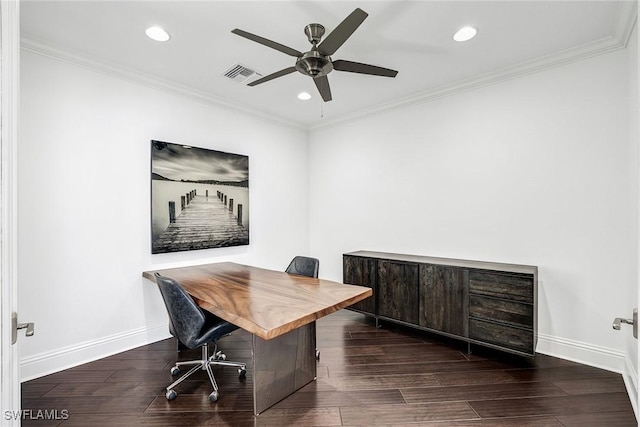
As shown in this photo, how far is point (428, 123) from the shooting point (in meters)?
3.74

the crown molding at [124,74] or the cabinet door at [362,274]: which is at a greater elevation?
the crown molding at [124,74]

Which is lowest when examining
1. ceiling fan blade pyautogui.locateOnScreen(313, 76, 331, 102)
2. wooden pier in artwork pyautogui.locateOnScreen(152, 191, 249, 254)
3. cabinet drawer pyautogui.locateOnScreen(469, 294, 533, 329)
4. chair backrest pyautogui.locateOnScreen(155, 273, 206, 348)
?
cabinet drawer pyautogui.locateOnScreen(469, 294, 533, 329)

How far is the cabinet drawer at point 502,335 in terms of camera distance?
8.71 ft

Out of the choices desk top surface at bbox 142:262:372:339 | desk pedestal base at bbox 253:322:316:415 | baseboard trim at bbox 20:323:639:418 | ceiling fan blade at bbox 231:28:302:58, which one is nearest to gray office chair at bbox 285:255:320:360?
desk top surface at bbox 142:262:372:339

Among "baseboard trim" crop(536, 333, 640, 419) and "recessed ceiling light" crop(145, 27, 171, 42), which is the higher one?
"recessed ceiling light" crop(145, 27, 171, 42)

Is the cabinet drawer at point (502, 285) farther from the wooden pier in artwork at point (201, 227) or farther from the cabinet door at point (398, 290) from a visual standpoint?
the wooden pier in artwork at point (201, 227)

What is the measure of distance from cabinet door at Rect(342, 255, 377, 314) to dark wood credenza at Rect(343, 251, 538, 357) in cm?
1

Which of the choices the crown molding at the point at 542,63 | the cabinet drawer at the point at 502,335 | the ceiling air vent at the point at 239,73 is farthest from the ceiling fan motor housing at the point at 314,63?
the cabinet drawer at the point at 502,335

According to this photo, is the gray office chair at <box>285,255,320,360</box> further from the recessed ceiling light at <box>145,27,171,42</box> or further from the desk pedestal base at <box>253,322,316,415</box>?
the recessed ceiling light at <box>145,27,171,42</box>

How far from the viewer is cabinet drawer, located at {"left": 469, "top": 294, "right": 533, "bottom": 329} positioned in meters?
2.66

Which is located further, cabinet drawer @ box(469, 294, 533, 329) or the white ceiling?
cabinet drawer @ box(469, 294, 533, 329)

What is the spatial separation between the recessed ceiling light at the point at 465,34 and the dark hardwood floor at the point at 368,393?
9.18 feet

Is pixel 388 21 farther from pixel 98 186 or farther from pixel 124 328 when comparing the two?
pixel 124 328

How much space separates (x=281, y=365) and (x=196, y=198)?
2169 millimetres
